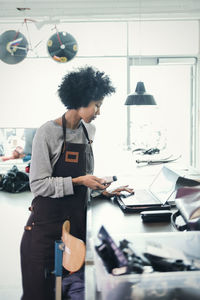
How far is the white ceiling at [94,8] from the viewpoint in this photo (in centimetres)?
535

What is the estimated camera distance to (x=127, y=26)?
5.74m

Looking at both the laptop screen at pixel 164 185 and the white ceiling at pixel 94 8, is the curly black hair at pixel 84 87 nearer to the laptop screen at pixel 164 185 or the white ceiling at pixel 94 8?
the laptop screen at pixel 164 185

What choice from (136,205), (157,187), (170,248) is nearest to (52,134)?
(136,205)

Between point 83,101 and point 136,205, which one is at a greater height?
point 83,101

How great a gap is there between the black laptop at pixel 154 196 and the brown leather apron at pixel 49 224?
244 millimetres

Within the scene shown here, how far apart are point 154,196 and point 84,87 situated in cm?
72

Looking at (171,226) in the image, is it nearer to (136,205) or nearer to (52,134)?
(136,205)

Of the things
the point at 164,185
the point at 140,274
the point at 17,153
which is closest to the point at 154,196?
the point at 164,185

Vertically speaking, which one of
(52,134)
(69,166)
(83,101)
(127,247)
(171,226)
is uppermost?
(83,101)

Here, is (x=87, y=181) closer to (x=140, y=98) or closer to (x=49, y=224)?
(x=49, y=224)

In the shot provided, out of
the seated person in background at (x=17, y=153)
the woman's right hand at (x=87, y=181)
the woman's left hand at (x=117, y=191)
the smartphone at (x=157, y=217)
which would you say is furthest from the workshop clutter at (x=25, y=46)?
the smartphone at (x=157, y=217)

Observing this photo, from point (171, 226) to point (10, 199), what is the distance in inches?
168

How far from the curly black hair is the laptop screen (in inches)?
23.8

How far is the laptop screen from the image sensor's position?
1.89 metres
